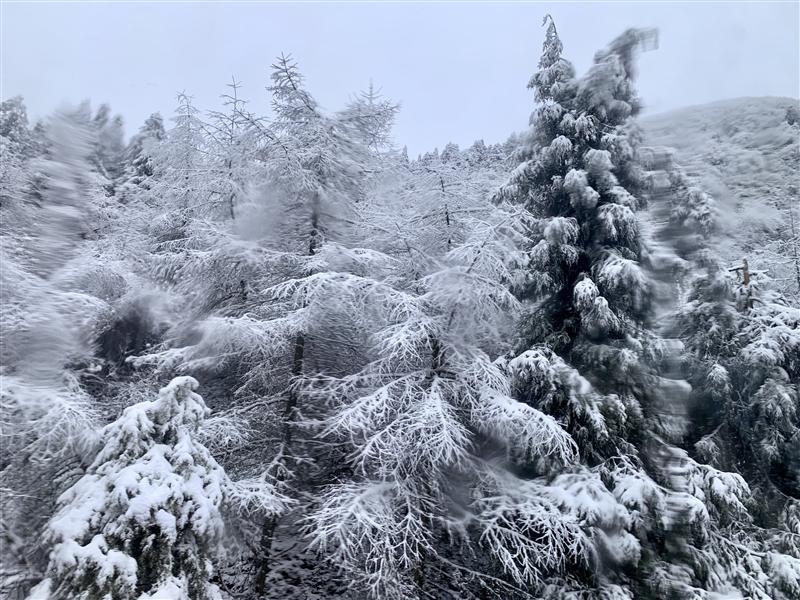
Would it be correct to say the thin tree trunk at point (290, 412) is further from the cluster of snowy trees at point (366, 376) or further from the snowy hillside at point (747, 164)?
the snowy hillside at point (747, 164)

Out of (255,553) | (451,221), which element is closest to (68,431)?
(255,553)

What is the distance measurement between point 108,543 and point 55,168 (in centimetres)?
360

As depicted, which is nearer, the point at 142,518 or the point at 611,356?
the point at 142,518

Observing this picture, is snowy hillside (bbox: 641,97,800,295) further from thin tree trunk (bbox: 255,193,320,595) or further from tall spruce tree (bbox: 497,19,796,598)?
thin tree trunk (bbox: 255,193,320,595)

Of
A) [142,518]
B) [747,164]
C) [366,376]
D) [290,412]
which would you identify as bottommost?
[290,412]

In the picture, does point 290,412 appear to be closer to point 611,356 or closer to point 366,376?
point 366,376

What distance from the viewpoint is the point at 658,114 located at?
Result: 900cm

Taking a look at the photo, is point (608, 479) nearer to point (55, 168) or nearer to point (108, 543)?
point (108, 543)

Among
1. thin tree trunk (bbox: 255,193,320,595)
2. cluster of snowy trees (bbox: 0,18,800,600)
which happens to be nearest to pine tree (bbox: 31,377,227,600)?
cluster of snowy trees (bbox: 0,18,800,600)

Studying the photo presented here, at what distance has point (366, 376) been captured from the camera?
771 cm

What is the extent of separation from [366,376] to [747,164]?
10062 millimetres

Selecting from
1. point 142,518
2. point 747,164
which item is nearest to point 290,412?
point 142,518

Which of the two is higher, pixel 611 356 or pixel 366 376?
pixel 366 376

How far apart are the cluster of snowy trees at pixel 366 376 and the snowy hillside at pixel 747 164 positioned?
2.01 ft
